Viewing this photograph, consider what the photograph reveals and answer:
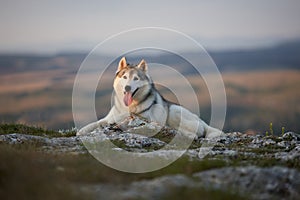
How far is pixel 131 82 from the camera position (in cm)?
2562

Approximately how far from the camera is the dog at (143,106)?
26.0 meters

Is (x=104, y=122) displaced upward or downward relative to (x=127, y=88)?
downward

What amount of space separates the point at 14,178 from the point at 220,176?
5.80 metres

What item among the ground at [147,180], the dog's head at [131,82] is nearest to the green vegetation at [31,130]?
the dog's head at [131,82]

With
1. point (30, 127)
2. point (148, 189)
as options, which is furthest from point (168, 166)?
point (30, 127)

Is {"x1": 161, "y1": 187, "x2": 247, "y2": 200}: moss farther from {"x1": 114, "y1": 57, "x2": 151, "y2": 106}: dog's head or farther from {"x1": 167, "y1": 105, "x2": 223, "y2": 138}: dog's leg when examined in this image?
{"x1": 167, "y1": 105, "x2": 223, "y2": 138}: dog's leg

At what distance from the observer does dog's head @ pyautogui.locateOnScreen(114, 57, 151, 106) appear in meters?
25.7

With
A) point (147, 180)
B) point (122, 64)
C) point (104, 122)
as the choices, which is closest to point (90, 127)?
point (104, 122)

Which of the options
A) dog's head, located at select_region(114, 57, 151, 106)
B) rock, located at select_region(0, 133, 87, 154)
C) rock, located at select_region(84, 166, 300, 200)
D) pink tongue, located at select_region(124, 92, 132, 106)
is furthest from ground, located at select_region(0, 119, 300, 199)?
pink tongue, located at select_region(124, 92, 132, 106)

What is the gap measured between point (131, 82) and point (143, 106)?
2.15 metres

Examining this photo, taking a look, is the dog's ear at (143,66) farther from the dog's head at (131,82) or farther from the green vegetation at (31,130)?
the green vegetation at (31,130)

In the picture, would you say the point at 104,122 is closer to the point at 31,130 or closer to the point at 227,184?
the point at 31,130

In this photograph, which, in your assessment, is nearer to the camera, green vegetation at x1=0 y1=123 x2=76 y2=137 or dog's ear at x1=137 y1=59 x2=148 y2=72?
green vegetation at x1=0 y1=123 x2=76 y2=137

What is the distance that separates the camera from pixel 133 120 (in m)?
25.9
